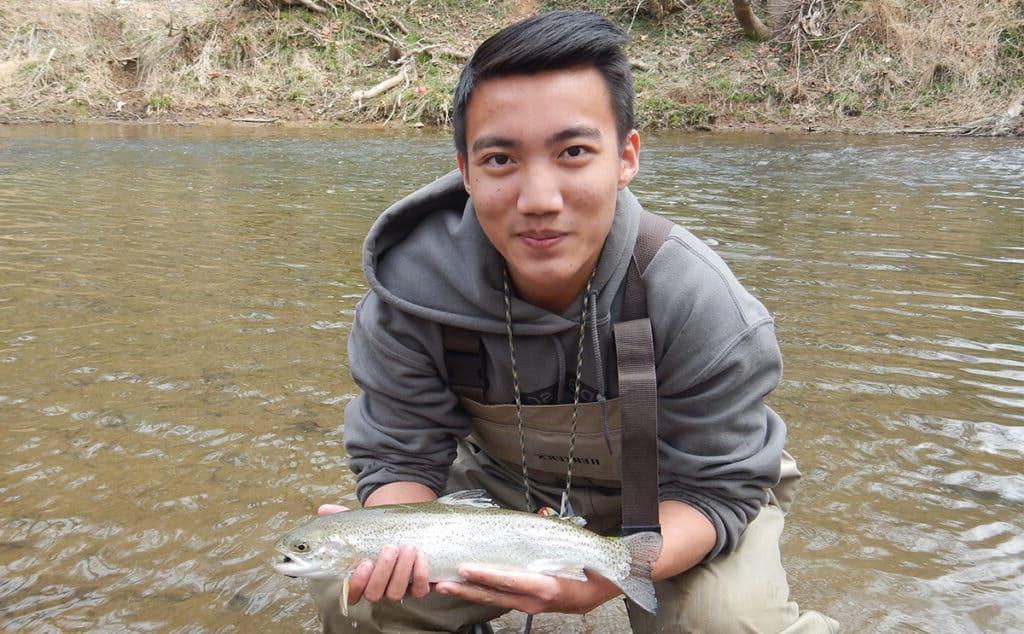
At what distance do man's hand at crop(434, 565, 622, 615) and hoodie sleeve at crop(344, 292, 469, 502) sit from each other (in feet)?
1.60

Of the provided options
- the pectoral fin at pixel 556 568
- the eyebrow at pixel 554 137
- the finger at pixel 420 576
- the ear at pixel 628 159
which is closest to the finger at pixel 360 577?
the finger at pixel 420 576

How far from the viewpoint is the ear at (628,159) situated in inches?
88.0

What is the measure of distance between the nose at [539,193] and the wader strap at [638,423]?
373mm

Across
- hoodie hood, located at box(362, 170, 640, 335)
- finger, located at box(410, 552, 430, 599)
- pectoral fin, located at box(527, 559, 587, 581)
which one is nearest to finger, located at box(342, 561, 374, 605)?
finger, located at box(410, 552, 430, 599)

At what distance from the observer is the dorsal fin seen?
212 cm

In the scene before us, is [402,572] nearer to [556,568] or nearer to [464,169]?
[556,568]

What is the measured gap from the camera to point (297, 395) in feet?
13.8

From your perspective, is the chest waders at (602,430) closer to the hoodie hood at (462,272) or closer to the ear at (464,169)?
the hoodie hood at (462,272)

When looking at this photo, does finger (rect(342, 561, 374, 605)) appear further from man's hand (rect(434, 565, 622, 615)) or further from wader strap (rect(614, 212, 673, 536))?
wader strap (rect(614, 212, 673, 536))

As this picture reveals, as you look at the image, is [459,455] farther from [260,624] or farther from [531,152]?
[531,152]

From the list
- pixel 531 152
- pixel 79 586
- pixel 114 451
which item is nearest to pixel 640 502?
pixel 531 152

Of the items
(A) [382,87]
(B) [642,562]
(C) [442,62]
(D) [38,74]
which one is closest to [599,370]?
(B) [642,562]

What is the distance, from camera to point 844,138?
588 inches

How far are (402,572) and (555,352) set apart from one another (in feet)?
2.41
